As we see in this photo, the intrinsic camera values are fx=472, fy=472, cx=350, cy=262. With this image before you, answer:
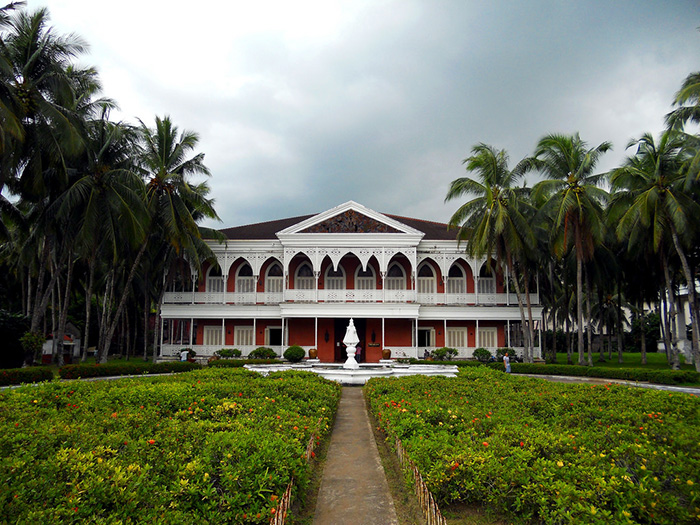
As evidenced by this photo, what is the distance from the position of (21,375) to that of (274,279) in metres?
14.9

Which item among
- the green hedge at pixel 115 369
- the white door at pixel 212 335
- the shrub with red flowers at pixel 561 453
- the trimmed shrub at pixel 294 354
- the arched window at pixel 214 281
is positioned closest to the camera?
the shrub with red flowers at pixel 561 453

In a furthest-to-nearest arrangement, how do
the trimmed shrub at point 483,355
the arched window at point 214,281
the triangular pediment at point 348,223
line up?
1. the arched window at point 214,281
2. the triangular pediment at point 348,223
3. the trimmed shrub at point 483,355

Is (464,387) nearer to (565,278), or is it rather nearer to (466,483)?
(466,483)

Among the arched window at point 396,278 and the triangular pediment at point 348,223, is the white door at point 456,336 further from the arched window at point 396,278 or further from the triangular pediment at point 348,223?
the triangular pediment at point 348,223

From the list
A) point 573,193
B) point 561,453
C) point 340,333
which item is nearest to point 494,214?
point 573,193

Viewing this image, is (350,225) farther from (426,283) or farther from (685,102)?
(685,102)

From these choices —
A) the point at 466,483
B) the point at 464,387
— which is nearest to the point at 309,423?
the point at 466,483

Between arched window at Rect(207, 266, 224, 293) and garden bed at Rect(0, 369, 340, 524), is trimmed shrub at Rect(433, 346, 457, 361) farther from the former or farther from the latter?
garden bed at Rect(0, 369, 340, 524)

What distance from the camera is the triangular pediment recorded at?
26.8 metres

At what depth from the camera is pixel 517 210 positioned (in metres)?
23.8

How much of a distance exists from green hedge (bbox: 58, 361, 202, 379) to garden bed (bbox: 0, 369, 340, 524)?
1059 cm

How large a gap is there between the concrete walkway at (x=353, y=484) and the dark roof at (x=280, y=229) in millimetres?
20894

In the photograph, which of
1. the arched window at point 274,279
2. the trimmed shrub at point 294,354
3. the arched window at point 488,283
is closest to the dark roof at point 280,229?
the arched window at point 274,279

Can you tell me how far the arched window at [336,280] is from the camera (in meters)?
28.7
